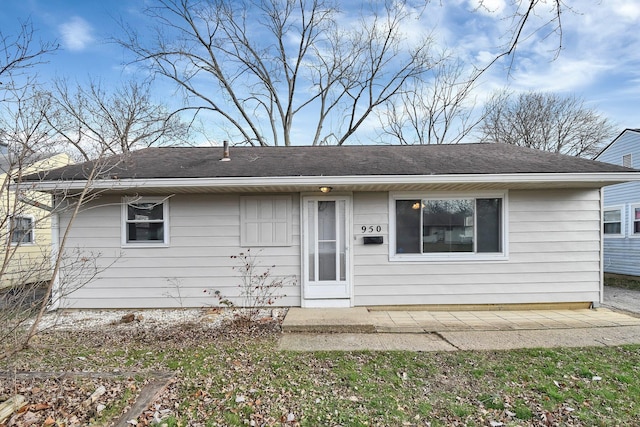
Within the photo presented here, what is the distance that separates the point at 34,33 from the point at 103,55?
10.3 m

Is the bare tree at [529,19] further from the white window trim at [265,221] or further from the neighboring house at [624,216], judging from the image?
the neighboring house at [624,216]

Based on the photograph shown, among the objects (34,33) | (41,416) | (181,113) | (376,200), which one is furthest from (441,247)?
(181,113)

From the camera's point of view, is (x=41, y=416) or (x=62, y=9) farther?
(x=62, y=9)

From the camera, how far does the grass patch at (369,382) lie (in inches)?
104

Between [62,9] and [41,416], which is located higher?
[62,9]

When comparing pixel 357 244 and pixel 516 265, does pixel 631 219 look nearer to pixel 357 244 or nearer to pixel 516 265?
pixel 516 265

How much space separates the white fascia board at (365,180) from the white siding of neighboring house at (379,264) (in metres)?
0.68

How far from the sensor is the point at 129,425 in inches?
96.7

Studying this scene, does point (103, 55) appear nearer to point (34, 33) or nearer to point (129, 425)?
point (34, 33)

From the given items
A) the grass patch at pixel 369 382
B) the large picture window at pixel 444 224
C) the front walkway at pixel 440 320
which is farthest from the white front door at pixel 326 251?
the grass patch at pixel 369 382

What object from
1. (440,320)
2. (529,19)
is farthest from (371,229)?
(529,19)

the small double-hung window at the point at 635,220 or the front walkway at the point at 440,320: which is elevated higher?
the small double-hung window at the point at 635,220

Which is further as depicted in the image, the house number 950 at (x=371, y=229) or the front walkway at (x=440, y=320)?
the house number 950 at (x=371, y=229)

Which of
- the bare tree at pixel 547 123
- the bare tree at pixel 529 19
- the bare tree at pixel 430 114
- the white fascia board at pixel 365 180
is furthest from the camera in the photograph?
the bare tree at pixel 547 123
